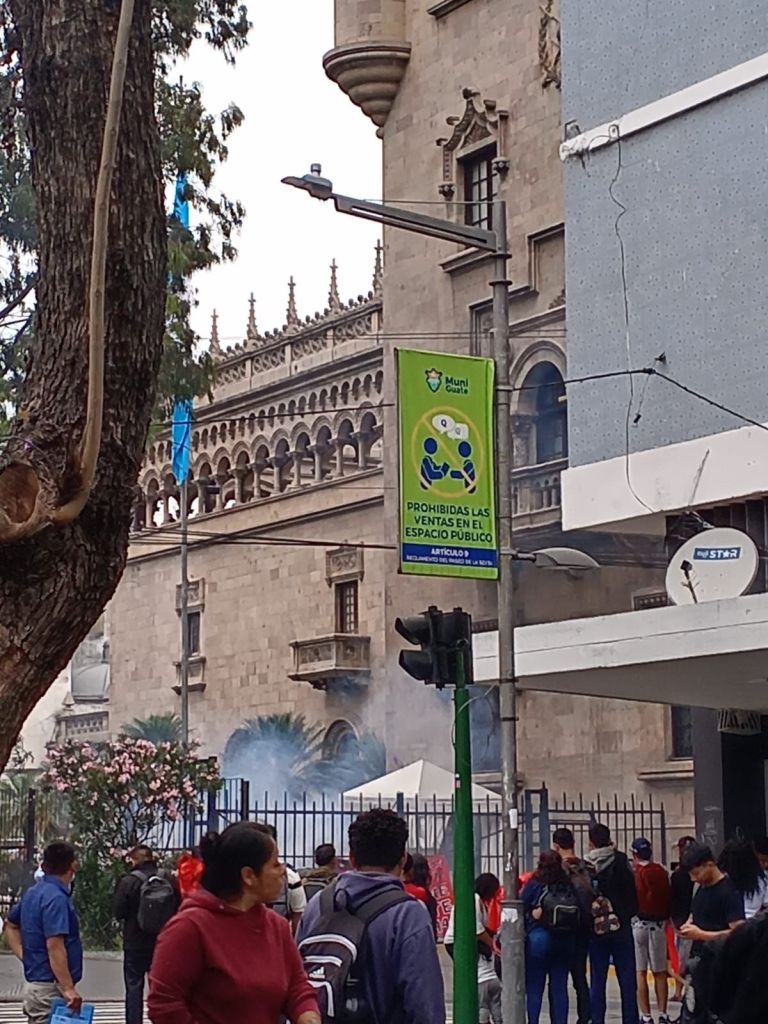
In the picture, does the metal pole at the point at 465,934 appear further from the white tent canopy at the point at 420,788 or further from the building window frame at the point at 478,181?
the building window frame at the point at 478,181

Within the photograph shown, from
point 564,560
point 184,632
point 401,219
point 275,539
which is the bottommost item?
point 564,560

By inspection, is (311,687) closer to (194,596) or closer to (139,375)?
(194,596)

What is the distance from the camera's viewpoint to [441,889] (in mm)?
23219

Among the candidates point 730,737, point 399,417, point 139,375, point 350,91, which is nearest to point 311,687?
point 350,91

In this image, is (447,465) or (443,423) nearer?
(447,465)

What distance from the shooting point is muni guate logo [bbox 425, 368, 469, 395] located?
647 inches

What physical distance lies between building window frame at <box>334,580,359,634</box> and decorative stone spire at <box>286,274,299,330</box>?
21.6ft

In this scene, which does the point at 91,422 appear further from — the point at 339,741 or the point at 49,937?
the point at 339,741

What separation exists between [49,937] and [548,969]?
5.68 metres

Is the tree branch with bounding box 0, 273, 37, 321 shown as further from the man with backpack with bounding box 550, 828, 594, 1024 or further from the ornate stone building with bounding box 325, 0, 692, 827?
the man with backpack with bounding box 550, 828, 594, 1024

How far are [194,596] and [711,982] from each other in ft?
148

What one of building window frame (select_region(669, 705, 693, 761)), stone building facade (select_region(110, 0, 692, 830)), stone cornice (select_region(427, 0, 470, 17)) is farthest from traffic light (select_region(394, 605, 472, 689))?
stone cornice (select_region(427, 0, 470, 17))

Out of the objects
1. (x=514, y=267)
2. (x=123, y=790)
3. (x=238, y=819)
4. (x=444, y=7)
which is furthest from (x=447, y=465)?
(x=444, y=7)

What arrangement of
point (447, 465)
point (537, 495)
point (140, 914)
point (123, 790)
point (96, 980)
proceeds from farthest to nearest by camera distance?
point (537, 495)
point (123, 790)
point (96, 980)
point (447, 465)
point (140, 914)
